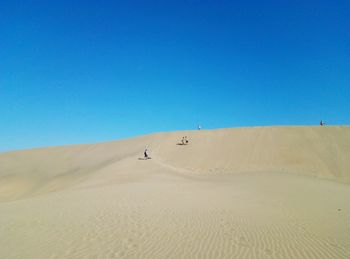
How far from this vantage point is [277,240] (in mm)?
7566

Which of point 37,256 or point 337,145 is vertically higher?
point 337,145

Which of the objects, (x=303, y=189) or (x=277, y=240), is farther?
(x=303, y=189)

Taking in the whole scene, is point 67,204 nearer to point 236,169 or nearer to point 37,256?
point 37,256

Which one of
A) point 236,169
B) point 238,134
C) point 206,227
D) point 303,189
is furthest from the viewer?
point 238,134

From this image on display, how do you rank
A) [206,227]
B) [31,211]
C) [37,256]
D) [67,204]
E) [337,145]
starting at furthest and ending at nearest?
[337,145] → [67,204] → [31,211] → [206,227] → [37,256]

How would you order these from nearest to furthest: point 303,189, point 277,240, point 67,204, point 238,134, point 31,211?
point 277,240 < point 31,211 < point 67,204 < point 303,189 < point 238,134

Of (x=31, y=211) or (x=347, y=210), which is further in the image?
(x=347, y=210)

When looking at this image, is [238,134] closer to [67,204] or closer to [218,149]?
[218,149]

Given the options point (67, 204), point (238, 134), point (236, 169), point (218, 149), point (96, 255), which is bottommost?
point (96, 255)

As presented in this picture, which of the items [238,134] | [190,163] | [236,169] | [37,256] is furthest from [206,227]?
[238,134]

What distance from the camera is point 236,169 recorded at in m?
27.8

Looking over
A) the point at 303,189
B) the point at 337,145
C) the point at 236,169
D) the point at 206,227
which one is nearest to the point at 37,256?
the point at 206,227

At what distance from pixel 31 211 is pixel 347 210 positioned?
12.2 metres

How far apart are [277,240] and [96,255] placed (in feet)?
14.7
